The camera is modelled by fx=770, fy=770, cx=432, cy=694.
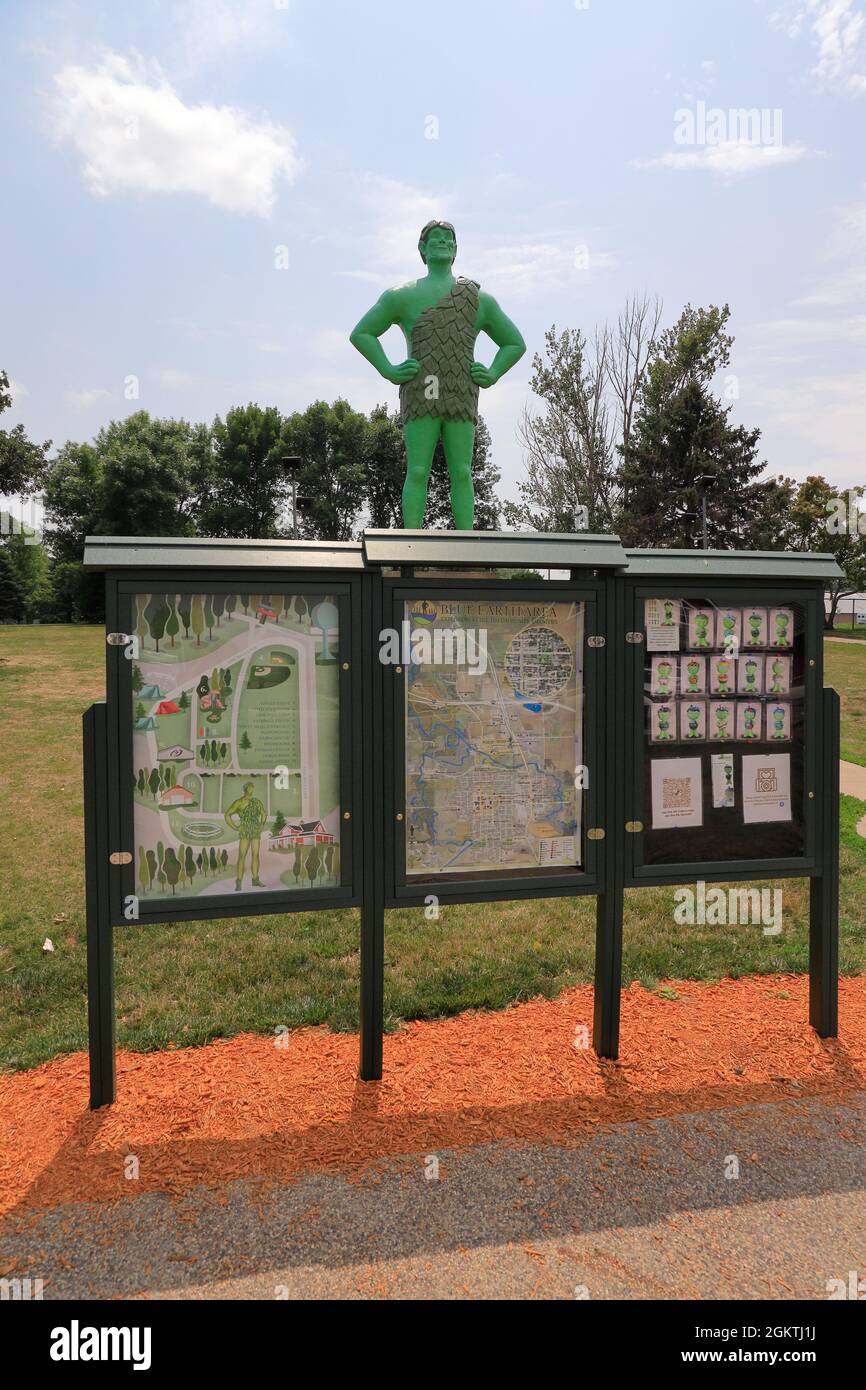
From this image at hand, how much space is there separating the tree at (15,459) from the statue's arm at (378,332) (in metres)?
19.9

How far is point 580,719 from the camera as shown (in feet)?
12.8

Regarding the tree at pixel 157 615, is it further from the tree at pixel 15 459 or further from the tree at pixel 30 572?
the tree at pixel 30 572

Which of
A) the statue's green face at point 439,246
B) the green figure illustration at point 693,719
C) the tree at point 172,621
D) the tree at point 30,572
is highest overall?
the tree at point 30,572

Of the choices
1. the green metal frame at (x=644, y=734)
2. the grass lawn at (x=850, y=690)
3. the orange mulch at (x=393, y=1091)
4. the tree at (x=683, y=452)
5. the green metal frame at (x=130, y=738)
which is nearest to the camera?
the orange mulch at (x=393, y=1091)

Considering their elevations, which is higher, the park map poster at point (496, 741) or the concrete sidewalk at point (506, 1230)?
the park map poster at point (496, 741)

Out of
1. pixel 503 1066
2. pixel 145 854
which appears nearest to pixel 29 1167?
pixel 145 854

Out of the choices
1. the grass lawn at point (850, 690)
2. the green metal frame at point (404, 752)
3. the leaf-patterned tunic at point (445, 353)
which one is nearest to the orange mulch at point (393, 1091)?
Answer: the green metal frame at point (404, 752)

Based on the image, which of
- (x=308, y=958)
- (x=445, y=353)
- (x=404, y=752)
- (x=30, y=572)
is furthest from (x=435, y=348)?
(x=30, y=572)

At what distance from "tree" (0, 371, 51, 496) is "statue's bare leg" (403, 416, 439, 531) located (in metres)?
20.1

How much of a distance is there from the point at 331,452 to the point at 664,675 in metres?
38.2

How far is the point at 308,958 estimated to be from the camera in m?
5.39

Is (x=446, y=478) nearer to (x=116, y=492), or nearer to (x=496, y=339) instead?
(x=116, y=492)

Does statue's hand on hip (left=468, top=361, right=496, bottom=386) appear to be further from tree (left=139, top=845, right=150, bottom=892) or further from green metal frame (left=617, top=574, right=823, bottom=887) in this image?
tree (left=139, top=845, right=150, bottom=892)

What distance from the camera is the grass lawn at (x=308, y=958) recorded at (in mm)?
4488
